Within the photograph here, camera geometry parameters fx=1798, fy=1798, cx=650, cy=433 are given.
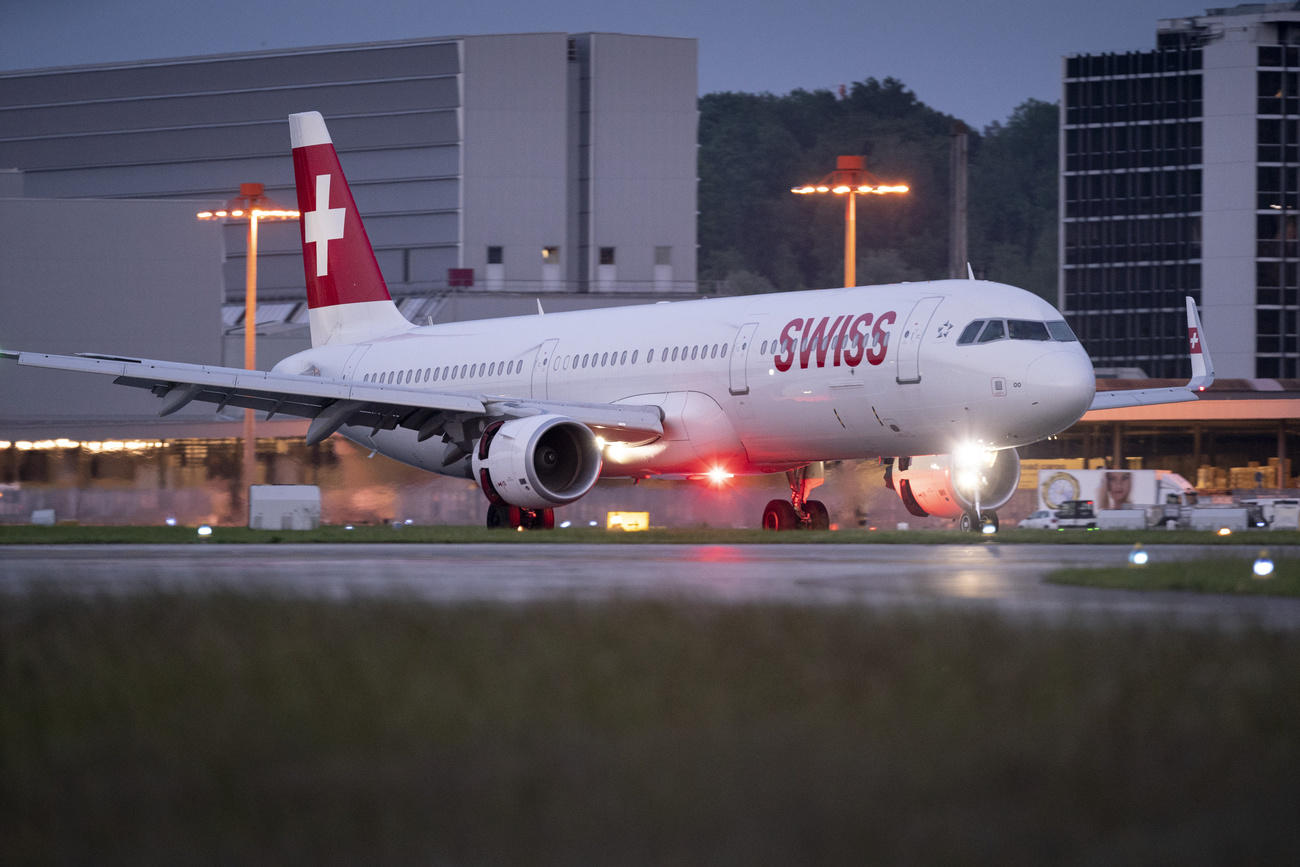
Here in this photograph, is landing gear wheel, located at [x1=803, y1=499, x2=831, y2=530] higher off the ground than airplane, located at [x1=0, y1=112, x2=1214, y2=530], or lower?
lower

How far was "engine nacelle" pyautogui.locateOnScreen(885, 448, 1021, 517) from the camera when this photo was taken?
23.7 meters

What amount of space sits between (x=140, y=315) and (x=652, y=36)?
94.7 feet

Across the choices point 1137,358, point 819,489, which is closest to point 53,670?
point 819,489

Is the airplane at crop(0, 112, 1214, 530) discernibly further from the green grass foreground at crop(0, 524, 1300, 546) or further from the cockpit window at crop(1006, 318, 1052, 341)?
the green grass foreground at crop(0, 524, 1300, 546)

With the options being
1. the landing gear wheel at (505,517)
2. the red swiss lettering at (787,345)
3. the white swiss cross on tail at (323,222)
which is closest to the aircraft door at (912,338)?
the red swiss lettering at (787,345)

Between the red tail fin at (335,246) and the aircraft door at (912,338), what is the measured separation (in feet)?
39.7

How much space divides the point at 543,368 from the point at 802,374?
5870mm

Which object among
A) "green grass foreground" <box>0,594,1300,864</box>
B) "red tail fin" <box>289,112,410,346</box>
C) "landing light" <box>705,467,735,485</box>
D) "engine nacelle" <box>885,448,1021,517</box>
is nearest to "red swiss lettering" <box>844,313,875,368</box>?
"engine nacelle" <box>885,448,1021,517</box>

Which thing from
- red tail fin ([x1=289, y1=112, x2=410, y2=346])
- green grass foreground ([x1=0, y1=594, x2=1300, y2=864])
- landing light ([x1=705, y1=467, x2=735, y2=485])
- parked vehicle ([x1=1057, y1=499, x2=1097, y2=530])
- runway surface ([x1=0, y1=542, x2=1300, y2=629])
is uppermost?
red tail fin ([x1=289, y1=112, x2=410, y2=346])

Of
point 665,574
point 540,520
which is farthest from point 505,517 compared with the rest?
point 665,574

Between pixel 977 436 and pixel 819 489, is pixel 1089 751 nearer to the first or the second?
pixel 977 436

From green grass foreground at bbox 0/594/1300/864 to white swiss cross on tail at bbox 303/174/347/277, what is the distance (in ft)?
79.1

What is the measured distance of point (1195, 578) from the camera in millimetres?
12078

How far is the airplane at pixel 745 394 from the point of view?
71.5ft
